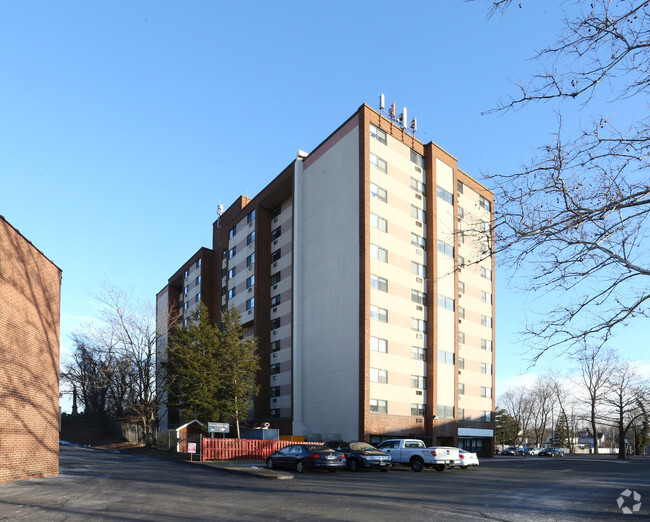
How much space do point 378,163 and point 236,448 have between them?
22573 millimetres

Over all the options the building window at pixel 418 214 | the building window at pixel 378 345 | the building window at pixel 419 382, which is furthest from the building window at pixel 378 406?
the building window at pixel 418 214

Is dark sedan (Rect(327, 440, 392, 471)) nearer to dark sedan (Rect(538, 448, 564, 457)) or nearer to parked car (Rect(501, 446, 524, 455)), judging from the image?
parked car (Rect(501, 446, 524, 455))

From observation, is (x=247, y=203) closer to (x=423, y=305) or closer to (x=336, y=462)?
(x=423, y=305)

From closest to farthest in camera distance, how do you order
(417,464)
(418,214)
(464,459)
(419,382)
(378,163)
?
(417,464), (464,459), (378,163), (419,382), (418,214)

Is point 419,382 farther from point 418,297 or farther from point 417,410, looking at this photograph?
point 418,297

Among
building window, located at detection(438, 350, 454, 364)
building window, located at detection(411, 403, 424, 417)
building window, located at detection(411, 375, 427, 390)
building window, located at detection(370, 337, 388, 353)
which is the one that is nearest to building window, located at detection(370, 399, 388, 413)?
building window, located at detection(411, 403, 424, 417)

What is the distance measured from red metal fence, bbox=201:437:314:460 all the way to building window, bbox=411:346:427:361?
527 inches

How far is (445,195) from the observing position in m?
48.2

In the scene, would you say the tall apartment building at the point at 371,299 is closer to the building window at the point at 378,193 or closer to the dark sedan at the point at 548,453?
the building window at the point at 378,193

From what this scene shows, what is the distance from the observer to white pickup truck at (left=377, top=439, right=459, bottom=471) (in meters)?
27.0

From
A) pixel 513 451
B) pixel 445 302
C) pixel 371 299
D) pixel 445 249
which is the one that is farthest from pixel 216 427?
pixel 513 451

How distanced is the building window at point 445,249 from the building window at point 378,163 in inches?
307

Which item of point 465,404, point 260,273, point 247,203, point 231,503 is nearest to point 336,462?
point 231,503

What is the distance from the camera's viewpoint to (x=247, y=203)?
5962 centimetres
